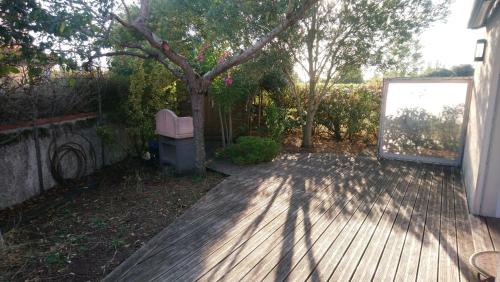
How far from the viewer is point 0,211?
388cm

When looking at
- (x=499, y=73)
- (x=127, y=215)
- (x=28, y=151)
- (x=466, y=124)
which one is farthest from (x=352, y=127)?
(x=28, y=151)

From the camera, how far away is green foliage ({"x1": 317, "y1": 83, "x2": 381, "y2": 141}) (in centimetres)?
790

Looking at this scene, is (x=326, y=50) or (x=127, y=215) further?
(x=326, y=50)

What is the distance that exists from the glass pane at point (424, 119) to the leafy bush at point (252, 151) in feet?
7.57

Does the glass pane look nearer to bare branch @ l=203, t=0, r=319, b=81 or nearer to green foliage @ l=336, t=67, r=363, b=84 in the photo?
green foliage @ l=336, t=67, r=363, b=84

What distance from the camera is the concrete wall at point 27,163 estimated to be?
399cm

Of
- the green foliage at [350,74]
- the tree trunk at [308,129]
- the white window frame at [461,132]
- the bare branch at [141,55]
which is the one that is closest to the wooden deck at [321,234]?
the white window frame at [461,132]

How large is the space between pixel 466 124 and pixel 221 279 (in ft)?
17.2

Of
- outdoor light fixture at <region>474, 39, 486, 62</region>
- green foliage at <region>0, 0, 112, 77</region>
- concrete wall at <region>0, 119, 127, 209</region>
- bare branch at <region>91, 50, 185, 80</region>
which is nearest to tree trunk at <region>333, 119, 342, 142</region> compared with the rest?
outdoor light fixture at <region>474, 39, 486, 62</region>

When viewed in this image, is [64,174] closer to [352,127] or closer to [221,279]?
[221,279]

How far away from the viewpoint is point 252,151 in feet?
19.9

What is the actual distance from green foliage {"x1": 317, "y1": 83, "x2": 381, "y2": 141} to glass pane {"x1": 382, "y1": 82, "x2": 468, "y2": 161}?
174 centimetres

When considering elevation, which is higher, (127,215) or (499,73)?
(499,73)

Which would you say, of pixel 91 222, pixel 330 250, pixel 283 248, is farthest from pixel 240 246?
pixel 91 222
